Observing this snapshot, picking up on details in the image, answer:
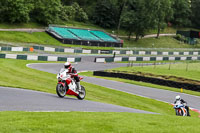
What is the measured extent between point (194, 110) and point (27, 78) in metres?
11.1

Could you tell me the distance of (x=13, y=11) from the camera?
2516 inches

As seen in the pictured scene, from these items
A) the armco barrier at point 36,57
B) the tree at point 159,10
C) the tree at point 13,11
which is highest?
the tree at point 159,10

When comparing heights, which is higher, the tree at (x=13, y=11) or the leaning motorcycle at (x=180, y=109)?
the tree at (x=13, y=11)

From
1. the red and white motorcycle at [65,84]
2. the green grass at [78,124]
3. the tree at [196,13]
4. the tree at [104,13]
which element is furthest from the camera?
the tree at [196,13]

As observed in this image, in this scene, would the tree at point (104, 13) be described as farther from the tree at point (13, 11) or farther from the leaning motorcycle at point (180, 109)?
the leaning motorcycle at point (180, 109)

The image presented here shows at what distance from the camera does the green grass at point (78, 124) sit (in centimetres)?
783

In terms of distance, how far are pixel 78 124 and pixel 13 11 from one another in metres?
58.8

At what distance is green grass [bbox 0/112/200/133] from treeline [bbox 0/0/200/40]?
185 feet

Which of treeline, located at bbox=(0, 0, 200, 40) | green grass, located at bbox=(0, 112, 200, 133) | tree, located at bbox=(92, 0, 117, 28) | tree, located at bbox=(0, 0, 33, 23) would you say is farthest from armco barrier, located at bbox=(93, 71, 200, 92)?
tree, located at bbox=(92, 0, 117, 28)

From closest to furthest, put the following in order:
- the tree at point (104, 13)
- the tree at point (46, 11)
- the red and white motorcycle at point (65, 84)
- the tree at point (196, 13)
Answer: the red and white motorcycle at point (65, 84), the tree at point (46, 11), the tree at point (104, 13), the tree at point (196, 13)

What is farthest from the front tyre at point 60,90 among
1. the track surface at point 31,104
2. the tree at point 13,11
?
the tree at point 13,11

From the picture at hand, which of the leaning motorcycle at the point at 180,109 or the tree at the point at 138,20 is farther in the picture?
the tree at the point at 138,20

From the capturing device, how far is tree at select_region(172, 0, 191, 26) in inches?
3805

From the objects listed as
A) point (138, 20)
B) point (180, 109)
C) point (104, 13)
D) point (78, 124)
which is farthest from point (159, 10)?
point (78, 124)
